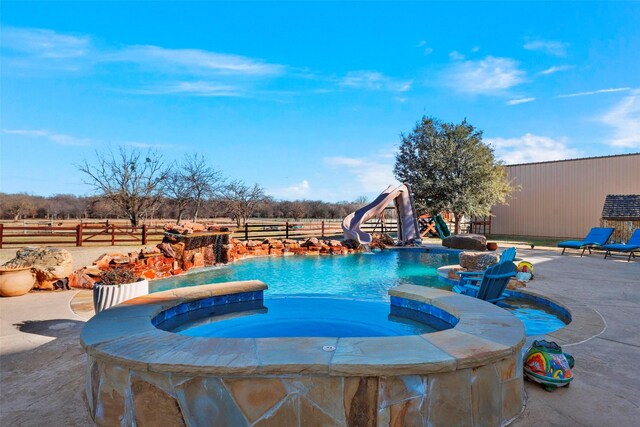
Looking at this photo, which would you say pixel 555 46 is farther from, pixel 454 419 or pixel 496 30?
pixel 454 419

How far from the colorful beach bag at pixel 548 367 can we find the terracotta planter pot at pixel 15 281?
24.9ft

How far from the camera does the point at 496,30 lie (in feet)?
37.9

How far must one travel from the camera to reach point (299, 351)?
7.14ft

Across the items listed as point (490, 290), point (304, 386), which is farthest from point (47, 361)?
point (490, 290)

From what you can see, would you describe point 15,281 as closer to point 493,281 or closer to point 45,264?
point 45,264

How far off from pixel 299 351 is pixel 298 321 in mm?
2390

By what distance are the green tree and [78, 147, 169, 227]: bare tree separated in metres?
16.7

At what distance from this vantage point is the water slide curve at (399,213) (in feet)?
52.4

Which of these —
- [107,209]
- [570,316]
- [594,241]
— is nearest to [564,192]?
[594,241]

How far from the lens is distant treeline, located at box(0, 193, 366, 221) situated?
30670 mm

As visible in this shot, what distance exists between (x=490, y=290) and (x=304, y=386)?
13.3 ft

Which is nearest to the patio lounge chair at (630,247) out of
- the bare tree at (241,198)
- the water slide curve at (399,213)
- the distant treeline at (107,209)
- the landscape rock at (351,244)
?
the water slide curve at (399,213)

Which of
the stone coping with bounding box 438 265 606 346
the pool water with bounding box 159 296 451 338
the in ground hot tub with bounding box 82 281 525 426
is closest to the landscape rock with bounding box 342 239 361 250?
the stone coping with bounding box 438 265 606 346

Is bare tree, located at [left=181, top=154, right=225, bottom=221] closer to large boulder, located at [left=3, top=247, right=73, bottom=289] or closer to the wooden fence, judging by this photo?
the wooden fence
